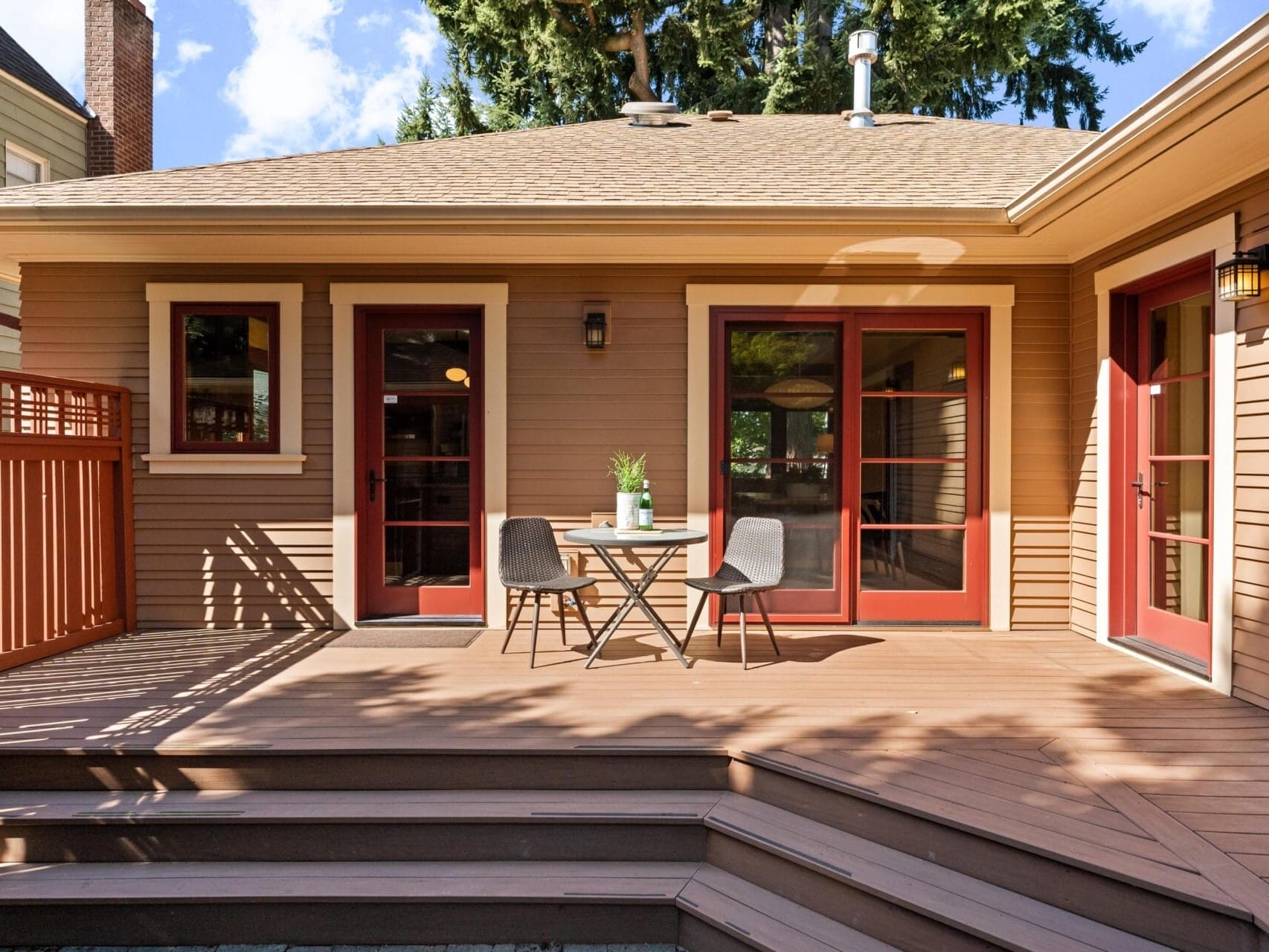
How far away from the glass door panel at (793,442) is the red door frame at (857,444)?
1.8 inches

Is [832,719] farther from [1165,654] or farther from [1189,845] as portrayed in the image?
[1165,654]

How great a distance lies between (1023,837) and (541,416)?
3.39 m

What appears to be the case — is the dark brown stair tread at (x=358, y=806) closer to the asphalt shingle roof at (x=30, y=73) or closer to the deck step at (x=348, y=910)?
the deck step at (x=348, y=910)

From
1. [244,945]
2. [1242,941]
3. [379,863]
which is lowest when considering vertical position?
[244,945]

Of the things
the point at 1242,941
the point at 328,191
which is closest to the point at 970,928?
the point at 1242,941

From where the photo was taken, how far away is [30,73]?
9.46 meters

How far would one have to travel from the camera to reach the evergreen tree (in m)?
10.5

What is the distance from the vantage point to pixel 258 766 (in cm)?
277

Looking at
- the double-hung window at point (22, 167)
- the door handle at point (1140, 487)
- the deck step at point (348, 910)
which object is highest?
the double-hung window at point (22, 167)

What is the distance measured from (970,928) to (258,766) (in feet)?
7.58

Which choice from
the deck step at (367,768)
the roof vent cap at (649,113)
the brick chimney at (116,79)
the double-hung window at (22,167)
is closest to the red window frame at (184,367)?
the deck step at (367,768)

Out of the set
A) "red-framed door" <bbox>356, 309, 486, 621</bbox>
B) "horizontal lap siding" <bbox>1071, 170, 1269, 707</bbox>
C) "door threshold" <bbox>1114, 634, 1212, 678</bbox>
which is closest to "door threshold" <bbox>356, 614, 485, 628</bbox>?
"red-framed door" <bbox>356, 309, 486, 621</bbox>

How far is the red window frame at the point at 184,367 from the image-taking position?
479 centimetres

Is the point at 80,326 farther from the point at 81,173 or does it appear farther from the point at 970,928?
the point at 81,173
